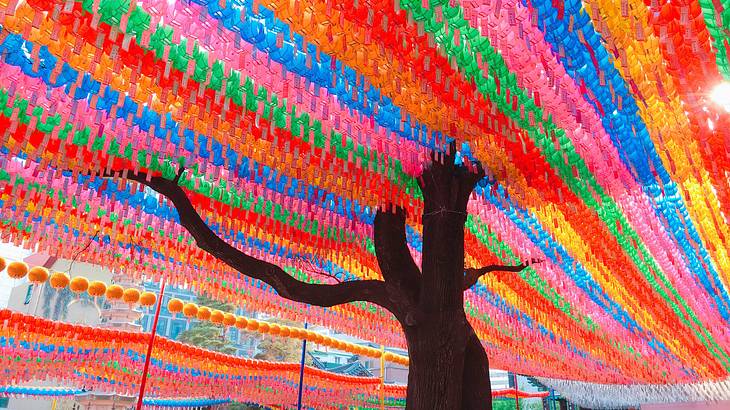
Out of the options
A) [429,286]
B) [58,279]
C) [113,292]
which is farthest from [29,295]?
[429,286]

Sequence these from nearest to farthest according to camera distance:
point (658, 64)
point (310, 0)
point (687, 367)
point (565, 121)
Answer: point (310, 0) < point (658, 64) < point (565, 121) < point (687, 367)

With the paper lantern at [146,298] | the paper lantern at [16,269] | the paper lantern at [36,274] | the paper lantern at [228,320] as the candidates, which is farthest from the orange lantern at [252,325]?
the paper lantern at [16,269]

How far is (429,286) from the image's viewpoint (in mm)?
3473

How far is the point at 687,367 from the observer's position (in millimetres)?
10664

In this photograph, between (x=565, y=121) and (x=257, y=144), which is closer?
(x=565, y=121)

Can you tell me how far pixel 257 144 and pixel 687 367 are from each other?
11092 mm

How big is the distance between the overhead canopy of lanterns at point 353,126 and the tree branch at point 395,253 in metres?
0.15

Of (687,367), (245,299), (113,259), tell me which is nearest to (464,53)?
(113,259)

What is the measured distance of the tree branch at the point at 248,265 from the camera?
3.50 m

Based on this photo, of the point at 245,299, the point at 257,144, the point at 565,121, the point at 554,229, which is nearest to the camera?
the point at 565,121

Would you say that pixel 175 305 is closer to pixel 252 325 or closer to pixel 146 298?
pixel 146 298

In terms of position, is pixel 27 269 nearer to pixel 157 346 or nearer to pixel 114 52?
pixel 157 346

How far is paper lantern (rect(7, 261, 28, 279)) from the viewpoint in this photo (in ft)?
16.5

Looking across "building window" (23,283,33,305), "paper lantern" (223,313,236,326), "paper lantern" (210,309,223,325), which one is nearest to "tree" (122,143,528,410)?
"paper lantern" (210,309,223,325)
